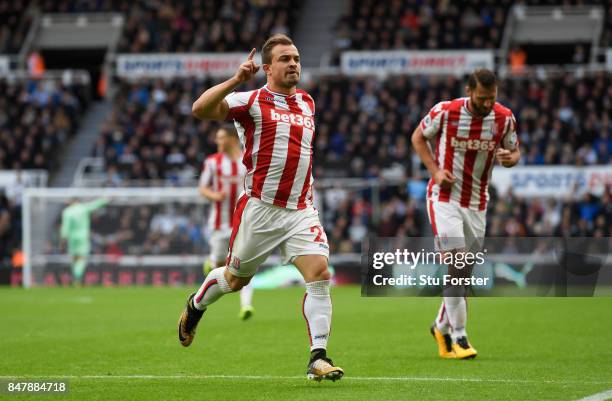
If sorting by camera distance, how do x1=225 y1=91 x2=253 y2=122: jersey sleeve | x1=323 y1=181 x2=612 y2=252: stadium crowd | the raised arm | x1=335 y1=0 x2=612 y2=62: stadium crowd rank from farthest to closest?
x1=335 y1=0 x2=612 y2=62: stadium crowd
x1=323 y1=181 x2=612 y2=252: stadium crowd
x1=225 y1=91 x2=253 y2=122: jersey sleeve
the raised arm

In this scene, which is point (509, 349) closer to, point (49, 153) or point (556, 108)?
point (556, 108)

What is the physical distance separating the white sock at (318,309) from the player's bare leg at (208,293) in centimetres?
67

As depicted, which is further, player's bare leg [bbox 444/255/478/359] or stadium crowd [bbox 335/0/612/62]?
stadium crowd [bbox 335/0/612/62]

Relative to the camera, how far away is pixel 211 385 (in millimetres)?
8094

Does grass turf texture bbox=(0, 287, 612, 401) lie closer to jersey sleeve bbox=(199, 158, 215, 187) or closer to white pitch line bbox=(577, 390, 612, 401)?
white pitch line bbox=(577, 390, 612, 401)

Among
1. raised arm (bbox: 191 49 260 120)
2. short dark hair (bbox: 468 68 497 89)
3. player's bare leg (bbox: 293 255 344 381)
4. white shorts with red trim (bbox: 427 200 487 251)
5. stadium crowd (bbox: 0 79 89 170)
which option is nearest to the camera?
raised arm (bbox: 191 49 260 120)

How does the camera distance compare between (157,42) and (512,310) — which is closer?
(512,310)

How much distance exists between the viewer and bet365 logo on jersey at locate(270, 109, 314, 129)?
831 centimetres

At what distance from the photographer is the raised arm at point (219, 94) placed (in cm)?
763

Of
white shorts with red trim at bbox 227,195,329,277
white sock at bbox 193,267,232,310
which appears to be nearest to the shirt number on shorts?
white shorts with red trim at bbox 227,195,329,277

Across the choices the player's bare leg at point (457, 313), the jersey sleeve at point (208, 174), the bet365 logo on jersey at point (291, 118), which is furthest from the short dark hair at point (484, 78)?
the jersey sleeve at point (208, 174)

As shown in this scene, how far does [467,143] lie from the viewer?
10.2m

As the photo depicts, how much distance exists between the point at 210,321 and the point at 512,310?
4419mm

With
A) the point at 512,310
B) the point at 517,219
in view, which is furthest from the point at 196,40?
the point at 512,310
